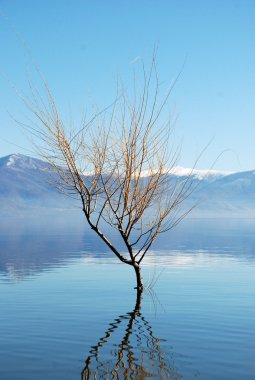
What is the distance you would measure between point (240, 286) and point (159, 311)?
→ 953cm

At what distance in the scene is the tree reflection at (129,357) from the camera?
40.5 ft

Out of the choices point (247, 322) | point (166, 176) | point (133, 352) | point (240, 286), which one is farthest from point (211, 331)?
point (240, 286)

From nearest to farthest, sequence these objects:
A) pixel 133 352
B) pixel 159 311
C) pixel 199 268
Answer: pixel 133 352, pixel 159 311, pixel 199 268

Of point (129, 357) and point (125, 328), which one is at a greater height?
point (125, 328)

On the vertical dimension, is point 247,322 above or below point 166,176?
below

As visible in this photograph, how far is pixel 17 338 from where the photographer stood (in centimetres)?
1558

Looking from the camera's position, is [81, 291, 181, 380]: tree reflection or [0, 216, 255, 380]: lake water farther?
[0, 216, 255, 380]: lake water

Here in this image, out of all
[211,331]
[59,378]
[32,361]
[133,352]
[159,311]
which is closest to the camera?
[59,378]

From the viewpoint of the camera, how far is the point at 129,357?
1373 centimetres

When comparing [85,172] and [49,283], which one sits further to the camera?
[49,283]

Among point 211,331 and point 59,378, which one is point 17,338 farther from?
point 211,331

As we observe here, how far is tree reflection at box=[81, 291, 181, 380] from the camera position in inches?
486

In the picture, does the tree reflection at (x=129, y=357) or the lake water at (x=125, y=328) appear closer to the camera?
the tree reflection at (x=129, y=357)

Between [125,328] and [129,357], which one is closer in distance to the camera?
[129,357]
